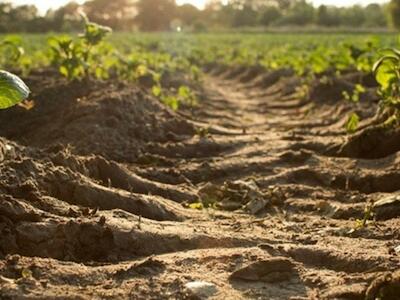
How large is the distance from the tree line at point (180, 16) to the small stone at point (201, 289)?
49.7 metres

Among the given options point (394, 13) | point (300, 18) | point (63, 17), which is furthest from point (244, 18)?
point (394, 13)

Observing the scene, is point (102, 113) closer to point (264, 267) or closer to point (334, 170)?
point (334, 170)

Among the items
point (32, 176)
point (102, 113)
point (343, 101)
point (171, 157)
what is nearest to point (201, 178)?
point (171, 157)

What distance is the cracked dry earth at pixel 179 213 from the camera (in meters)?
2.87

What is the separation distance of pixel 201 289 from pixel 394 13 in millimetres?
51725

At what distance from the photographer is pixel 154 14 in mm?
74562

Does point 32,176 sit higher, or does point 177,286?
point 32,176

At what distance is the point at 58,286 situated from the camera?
106 inches

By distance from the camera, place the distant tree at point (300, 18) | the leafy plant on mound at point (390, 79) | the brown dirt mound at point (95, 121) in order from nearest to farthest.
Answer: the leafy plant on mound at point (390, 79), the brown dirt mound at point (95, 121), the distant tree at point (300, 18)

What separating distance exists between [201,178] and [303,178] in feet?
3.03

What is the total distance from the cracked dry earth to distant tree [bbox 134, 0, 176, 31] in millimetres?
68229

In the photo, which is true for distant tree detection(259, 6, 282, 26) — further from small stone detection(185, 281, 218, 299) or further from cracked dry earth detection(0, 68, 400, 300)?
small stone detection(185, 281, 218, 299)

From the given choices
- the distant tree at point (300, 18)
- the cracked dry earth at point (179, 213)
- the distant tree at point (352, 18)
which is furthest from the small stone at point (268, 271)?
the distant tree at point (300, 18)

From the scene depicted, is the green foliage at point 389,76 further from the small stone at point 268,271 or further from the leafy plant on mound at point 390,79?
the small stone at point 268,271
